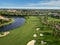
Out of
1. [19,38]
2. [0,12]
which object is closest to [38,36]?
[19,38]

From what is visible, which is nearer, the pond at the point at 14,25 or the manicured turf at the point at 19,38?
the manicured turf at the point at 19,38

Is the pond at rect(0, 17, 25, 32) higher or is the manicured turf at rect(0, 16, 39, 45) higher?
the pond at rect(0, 17, 25, 32)

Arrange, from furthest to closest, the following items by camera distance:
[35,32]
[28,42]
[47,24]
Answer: [47,24]
[35,32]
[28,42]

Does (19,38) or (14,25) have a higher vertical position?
(14,25)

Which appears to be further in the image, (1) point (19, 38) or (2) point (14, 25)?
(2) point (14, 25)

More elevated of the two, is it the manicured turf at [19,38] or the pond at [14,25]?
the pond at [14,25]

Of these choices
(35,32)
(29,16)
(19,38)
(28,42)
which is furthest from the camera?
(29,16)

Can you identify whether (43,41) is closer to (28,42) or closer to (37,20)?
(28,42)

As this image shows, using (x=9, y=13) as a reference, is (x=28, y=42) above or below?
below

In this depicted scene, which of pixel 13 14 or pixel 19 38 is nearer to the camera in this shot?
pixel 19 38

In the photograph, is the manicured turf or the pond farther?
the pond
